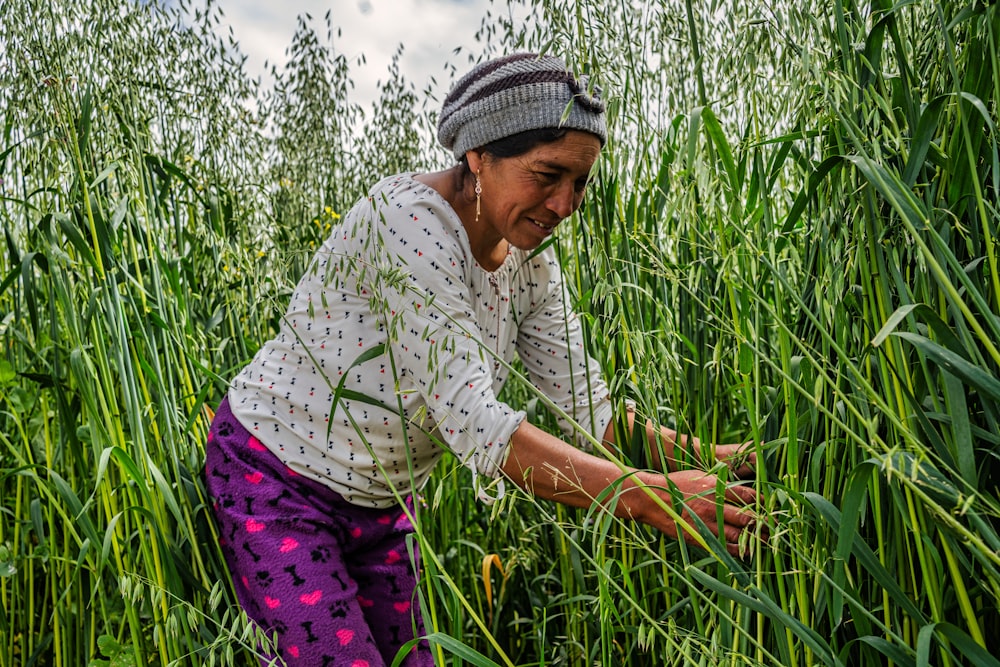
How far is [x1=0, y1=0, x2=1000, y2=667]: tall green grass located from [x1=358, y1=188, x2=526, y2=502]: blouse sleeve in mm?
69

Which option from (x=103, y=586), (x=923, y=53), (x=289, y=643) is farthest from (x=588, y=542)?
(x=923, y=53)

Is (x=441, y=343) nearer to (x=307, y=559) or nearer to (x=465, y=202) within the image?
(x=465, y=202)

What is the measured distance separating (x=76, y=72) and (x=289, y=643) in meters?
1.06

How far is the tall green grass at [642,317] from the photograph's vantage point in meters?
0.94

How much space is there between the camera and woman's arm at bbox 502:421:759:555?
1169 mm

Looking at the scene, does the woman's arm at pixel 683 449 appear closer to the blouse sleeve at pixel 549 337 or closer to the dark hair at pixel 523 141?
the blouse sleeve at pixel 549 337

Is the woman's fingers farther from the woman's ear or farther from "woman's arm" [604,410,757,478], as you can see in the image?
the woman's ear

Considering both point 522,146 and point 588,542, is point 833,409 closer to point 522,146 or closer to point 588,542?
point 522,146

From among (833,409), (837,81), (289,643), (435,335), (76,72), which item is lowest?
(289,643)

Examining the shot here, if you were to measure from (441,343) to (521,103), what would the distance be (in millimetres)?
416

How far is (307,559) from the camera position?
60.2 inches

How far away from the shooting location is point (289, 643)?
1503 millimetres

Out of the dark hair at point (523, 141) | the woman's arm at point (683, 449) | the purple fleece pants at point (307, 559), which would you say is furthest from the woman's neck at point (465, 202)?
the purple fleece pants at point (307, 559)

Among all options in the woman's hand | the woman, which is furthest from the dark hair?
the woman's hand
